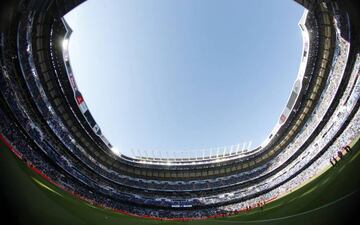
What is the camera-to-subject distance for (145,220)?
942 inches

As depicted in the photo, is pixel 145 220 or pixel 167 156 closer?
pixel 145 220

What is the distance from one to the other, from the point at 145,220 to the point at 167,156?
23.4 metres

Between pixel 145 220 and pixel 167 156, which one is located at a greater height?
pixel 167 156

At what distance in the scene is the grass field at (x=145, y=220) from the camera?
12.5m

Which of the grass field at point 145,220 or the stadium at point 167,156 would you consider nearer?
the grass field at point 145,220

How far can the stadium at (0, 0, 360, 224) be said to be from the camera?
16.5 metres

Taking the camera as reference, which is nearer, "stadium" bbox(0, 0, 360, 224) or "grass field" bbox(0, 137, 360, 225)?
"grass field" bbox(0, 137, 360, 225)

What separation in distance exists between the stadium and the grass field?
0.08m

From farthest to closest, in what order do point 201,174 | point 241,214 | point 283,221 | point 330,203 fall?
point 201,174 < point 241,214 < point 283,221 < point 330,203

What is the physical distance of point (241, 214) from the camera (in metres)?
26.4

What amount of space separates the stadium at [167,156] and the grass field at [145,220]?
0.26 feet

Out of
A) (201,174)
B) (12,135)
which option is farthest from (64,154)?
(201,174)

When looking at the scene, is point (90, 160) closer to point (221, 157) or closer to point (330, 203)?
point (221, 157)

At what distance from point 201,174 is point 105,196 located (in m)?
16.4
